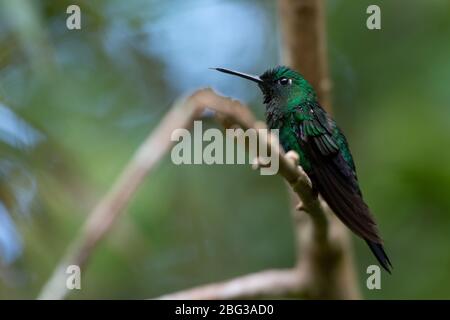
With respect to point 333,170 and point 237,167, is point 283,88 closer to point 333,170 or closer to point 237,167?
point 333,170

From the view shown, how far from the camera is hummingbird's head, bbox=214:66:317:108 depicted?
2.58 metres

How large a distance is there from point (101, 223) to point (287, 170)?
0.67 meters

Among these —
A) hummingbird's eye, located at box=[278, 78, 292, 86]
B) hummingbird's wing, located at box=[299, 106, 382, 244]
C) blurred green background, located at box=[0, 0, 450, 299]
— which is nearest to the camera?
hummingbird's wing, located at box=[299, 106, 382, 244]

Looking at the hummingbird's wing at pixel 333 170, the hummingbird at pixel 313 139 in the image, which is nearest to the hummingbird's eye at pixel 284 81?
the hummingbird at pixel 313 139

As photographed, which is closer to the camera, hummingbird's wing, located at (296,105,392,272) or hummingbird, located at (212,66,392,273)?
hummingbird's wing, located at (296,105,392,272)

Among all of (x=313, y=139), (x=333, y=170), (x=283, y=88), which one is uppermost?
(x=283, y=88)

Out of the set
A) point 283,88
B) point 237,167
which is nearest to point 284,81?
point 283,88

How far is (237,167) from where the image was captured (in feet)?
18.2

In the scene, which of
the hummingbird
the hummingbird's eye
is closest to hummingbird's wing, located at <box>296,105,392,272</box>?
the hummingbird

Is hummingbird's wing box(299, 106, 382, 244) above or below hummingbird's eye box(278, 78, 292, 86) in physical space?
below

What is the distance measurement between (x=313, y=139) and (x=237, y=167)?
3095 millimetres

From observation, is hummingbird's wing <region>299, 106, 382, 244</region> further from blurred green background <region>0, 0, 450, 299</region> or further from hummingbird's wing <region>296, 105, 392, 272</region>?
blurred green background <region>0, 0, 450, 299</region>

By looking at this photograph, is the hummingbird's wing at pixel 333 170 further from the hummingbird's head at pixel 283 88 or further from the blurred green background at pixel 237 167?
the blurred green background at pixel 237 167

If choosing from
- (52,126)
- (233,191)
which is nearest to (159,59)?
(52,126)
